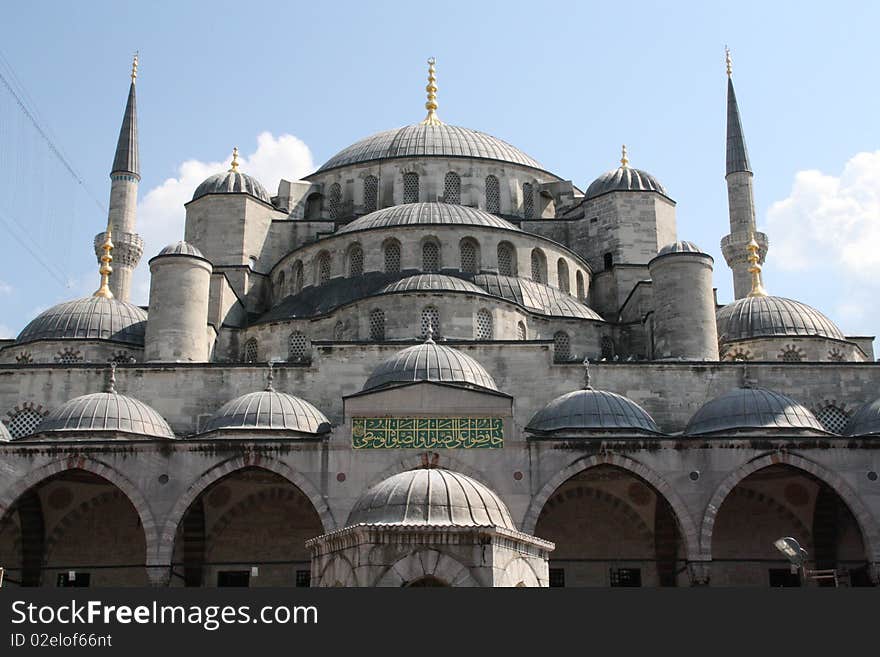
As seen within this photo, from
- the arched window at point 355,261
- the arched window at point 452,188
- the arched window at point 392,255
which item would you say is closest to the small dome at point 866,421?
the arched window at point 392,255

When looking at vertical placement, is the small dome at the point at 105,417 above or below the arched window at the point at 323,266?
below

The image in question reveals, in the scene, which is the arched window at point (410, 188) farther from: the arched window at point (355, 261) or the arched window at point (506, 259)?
the arched window at point (506, 259)

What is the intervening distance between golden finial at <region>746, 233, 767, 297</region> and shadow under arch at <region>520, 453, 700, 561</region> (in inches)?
388

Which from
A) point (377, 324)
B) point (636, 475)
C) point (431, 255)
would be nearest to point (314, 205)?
point (431, 255)

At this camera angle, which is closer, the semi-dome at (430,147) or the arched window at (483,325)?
the arched window at (483,325)

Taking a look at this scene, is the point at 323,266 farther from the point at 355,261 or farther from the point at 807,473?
the point at 807,473

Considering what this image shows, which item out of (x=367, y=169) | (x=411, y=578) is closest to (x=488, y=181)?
(x=367, y=169)

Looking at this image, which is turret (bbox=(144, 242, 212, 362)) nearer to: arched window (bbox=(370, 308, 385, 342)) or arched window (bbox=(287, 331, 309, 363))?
arched window (bbox=(287, 331, 309, 363))

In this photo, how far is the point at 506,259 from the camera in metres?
29.2

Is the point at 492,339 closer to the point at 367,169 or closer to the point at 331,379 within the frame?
the point at 331,379

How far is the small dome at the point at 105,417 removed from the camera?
72.0 feet

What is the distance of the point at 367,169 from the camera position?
1375 inches

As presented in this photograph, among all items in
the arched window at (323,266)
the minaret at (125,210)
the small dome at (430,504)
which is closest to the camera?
the small dome at (430,504)

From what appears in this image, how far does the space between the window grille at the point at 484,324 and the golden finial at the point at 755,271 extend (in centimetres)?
753
